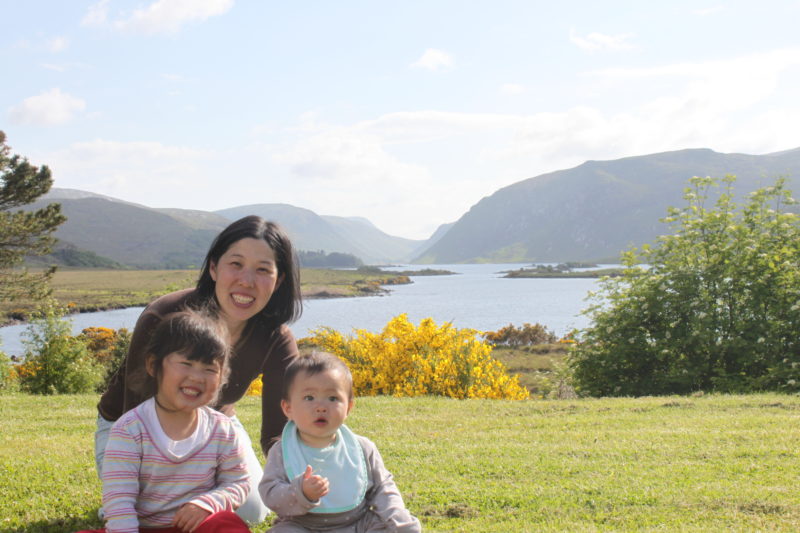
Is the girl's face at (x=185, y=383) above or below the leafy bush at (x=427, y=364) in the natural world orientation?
above

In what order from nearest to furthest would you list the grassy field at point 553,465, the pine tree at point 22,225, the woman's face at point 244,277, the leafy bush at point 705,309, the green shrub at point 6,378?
the woman's face at point 244,277, the grassy field at point 553,465, the leafy bush at point 705,309, the green shrub at point 6,378, the pine tree at point 22,225

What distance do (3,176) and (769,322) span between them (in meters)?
25.1

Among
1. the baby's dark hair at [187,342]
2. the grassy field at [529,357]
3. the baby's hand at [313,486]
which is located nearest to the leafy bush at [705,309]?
the baby's hand at [313,486]

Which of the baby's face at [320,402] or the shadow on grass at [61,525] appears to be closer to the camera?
the baby's face at [320,402]

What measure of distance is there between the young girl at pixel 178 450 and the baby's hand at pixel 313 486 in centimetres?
40

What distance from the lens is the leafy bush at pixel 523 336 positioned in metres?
31.2

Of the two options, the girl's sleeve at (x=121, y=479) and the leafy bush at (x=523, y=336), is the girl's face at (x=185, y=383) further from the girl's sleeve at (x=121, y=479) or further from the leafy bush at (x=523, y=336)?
the leafy bush at (x=523, y=336)

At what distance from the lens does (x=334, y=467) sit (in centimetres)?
305

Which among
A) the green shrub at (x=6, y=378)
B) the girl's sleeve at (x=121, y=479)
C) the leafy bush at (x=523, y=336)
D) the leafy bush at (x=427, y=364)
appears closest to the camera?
the girl's sleeve at (x=121, y=479)

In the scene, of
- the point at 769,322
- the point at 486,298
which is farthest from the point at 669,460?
the point at 486,298

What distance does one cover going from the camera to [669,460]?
5.74 meters

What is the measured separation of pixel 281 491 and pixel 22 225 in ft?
83.5

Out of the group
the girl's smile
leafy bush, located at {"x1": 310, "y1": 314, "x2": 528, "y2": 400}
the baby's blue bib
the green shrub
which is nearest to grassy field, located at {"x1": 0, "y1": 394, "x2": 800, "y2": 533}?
the baby's blue bib

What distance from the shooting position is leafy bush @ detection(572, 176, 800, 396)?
444 inches
